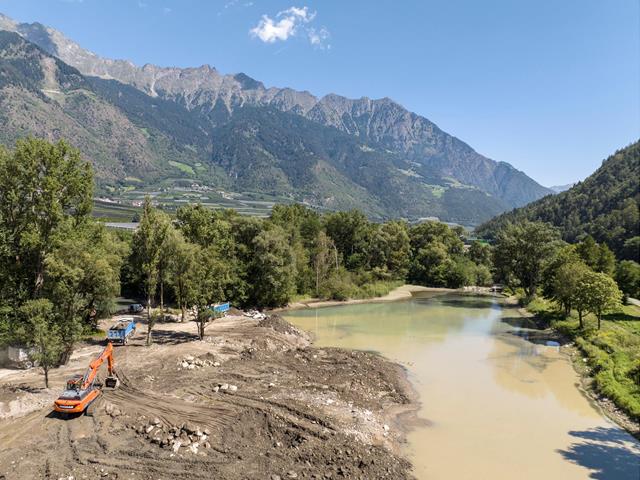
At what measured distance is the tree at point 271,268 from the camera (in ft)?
180

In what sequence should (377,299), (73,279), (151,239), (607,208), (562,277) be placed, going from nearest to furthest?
(73,279) → (151,239) → (562,277) → (377,299) → (607,208)

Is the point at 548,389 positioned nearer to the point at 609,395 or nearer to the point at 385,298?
the point at 609,395

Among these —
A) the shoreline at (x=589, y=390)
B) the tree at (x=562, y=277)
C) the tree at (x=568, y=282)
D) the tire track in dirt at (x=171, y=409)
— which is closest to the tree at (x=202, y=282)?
the tire track in dirt at (x=171, y=409)

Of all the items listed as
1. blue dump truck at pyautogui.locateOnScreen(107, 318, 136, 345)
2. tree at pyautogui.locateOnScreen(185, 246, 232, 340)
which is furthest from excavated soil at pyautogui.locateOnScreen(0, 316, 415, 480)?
tree at pyautogui.locateOnScreen(185, 246, 232, 340)

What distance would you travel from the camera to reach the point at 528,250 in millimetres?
61938

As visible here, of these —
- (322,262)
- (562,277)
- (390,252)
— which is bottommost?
(322,262)

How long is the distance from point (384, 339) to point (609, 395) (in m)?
19.8

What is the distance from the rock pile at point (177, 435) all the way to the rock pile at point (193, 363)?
27.5 feet

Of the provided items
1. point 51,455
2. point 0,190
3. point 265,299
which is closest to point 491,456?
point 51,455

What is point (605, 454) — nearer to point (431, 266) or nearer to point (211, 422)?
point (211, 422)

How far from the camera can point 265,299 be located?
186ft

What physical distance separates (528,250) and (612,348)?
1122 inches

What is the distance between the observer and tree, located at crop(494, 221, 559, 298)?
6125cm

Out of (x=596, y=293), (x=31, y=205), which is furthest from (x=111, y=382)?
(x=596, y=293)
